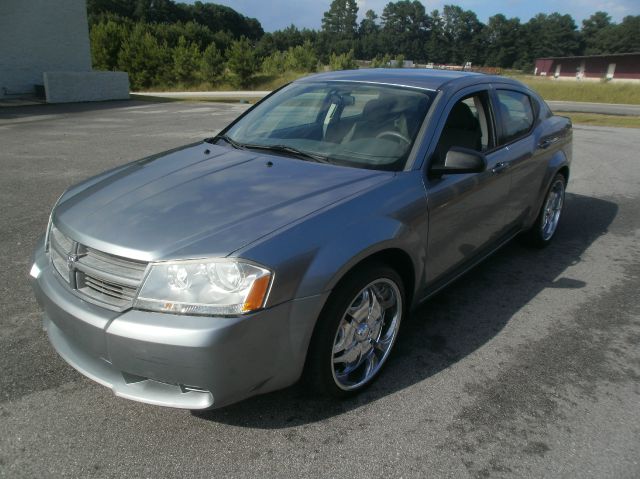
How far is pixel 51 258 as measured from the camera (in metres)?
2.68

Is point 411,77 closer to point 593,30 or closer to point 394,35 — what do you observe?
point 394,35

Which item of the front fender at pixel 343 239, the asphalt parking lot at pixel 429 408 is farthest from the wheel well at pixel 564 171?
the front fender at pixel 343 239

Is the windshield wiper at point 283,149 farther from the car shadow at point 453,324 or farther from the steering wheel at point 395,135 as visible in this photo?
the car shadow at point 453,324

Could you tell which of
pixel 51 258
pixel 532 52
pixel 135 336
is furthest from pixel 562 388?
pixel 532 52

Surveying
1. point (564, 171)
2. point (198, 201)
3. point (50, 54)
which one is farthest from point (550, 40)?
point (198, 201)

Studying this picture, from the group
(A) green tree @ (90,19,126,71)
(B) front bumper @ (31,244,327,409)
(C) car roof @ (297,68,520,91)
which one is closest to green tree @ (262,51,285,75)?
(A) green tree @ (90,19,126,71)

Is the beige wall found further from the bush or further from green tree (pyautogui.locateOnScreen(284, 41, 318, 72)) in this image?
green tree (pyautogui.locateOnScreen(284, 41, 318, 72))

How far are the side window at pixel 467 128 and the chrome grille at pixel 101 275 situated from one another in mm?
1878

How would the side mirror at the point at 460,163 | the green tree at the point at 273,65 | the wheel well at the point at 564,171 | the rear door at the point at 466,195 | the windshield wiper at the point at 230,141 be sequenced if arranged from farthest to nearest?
1. the green tree at the point at 273,65
2. the wheel well at the point at 564,171
3. the windshield wiper at the point at 230,141
4. the rear door at the point at 466,195
5. the side mirror at the point at 460,163

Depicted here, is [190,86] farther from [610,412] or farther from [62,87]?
[610,412]

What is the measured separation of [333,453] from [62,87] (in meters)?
20.4

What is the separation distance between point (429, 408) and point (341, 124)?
1.88 meters

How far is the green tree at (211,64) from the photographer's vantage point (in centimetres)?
3572

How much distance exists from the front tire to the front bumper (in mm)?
115
